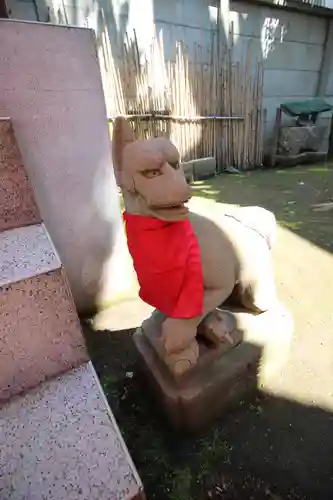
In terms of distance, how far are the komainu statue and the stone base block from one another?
0.06m

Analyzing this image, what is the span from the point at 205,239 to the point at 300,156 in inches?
200

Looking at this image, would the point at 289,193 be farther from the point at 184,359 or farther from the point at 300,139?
the point at 184,359

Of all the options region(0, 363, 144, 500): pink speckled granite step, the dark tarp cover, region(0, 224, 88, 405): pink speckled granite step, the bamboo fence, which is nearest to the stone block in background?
the dark tarp cover

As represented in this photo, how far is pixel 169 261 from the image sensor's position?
1.08 metres

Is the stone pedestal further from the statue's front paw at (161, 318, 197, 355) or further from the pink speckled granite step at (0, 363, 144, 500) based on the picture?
the pink speckled granite step at (0, 363, 144, 500)

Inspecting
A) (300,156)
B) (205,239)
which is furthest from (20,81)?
(300,156)

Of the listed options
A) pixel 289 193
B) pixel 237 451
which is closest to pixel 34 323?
pixel 237 451

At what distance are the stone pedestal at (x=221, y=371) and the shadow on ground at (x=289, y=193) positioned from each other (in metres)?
1.46

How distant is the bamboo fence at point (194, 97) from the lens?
157 inches

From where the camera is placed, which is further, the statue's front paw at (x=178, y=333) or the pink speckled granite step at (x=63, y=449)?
the statue's front paw at (x=178, y=333)

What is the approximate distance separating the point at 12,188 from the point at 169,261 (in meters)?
0.54

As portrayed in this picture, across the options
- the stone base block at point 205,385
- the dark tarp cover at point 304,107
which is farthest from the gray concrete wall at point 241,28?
the stone base block at point 205,385

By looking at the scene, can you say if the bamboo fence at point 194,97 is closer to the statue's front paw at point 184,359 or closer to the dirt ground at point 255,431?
the dirt ground at point 255,431

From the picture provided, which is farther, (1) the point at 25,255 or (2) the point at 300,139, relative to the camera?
(2) the point at 300,139
